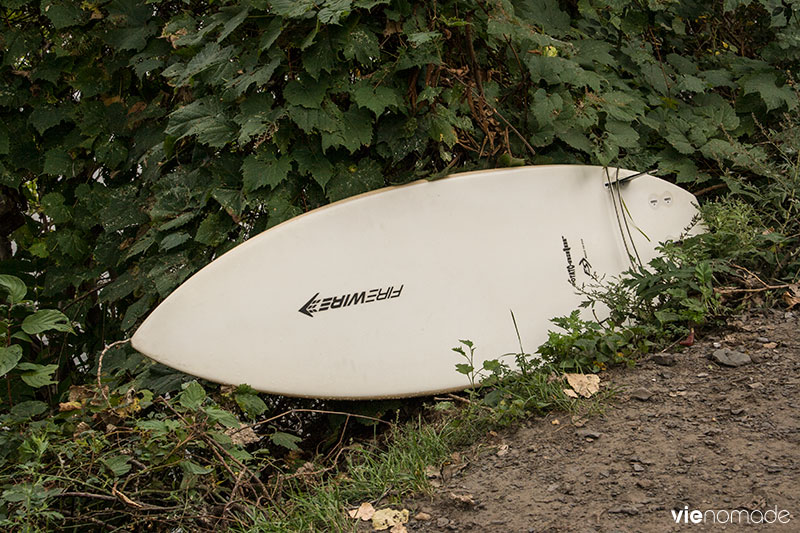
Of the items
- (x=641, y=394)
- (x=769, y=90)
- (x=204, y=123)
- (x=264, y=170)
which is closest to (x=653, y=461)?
(x=641, y=394)

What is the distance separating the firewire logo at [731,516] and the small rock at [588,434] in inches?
14.3

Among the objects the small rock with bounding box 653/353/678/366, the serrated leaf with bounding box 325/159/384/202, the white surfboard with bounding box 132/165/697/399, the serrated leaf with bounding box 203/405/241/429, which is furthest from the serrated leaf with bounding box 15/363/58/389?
the small rock with bounding box 653/353/678/366

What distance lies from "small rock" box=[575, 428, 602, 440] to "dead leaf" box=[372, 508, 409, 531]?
50cm

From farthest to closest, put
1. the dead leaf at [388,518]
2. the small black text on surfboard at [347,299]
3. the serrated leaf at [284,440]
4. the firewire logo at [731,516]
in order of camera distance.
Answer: the small black text on surfboard at [347,299] → the serrated leaf at [284,440] → the dead leaf at [388,518] → the firewire logo at [731,516]

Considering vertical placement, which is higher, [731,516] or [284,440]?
[731,516]

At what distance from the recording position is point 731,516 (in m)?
1.74

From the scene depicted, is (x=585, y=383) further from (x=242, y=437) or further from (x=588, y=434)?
(x=242, y=437)

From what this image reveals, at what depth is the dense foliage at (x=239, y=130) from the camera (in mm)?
2426

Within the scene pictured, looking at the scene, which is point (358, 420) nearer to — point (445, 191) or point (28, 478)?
point (445, 191)

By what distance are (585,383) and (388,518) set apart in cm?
71

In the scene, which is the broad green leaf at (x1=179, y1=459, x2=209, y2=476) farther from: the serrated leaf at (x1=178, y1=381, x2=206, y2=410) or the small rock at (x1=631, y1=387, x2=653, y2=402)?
the small rock at (x1=631, y1=387, x2=653, y2=402)

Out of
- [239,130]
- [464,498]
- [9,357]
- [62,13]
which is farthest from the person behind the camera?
[62,13]

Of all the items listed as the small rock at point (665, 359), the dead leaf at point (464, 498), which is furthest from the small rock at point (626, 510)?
the small rock at point (665, 359)

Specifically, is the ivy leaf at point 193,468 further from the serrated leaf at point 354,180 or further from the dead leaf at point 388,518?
the serrated leaf at point 354,180
